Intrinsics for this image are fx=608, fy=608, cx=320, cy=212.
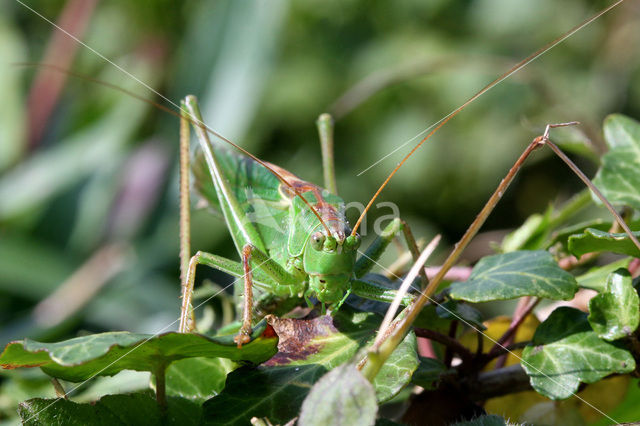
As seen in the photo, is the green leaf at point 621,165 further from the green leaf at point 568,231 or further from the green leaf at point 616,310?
the green leaf at point 616,310

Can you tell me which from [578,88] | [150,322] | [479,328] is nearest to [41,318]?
[150,322]

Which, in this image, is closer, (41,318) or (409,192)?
(41,318)

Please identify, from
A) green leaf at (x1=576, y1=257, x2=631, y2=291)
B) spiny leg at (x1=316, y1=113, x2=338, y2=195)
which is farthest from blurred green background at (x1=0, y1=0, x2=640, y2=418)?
green leaf at (x1=576, y1=257, x2=631, y2=291)

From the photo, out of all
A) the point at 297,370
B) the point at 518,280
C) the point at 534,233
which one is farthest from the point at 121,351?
the point at 534,233

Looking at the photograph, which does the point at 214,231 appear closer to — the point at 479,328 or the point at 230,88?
the point at 230,88

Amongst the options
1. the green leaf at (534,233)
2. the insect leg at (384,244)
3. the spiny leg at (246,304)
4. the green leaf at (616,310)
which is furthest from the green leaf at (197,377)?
the green leaf at (534,233)

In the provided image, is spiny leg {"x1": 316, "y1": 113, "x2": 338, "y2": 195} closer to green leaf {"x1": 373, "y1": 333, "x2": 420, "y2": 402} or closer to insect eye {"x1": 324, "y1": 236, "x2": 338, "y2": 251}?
insect eye {"x1": 324, "y1": 236, "x2": 338, "y2": 251}
